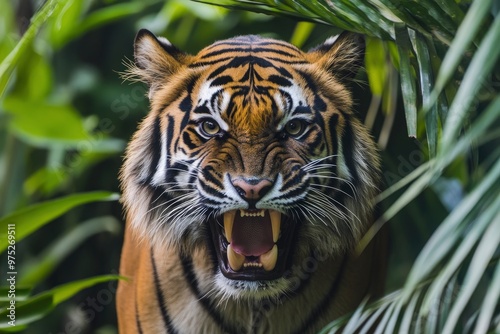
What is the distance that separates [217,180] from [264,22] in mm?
1921

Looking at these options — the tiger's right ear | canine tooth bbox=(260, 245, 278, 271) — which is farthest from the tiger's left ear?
canine tooth bbox=(260, 245, 278, 271)

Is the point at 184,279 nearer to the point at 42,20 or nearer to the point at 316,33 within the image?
the point at 42,20

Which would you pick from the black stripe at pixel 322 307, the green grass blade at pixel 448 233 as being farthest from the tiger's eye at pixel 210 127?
the green grass blade at pixel 448 233

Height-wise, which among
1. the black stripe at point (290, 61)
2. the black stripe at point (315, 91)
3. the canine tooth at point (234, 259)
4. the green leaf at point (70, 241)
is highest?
the black stripe at point (290, 61)

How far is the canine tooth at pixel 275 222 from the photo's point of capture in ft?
6.18

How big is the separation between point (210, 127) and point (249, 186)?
0.62 ft

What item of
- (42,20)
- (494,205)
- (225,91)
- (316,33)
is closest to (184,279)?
(225,91)

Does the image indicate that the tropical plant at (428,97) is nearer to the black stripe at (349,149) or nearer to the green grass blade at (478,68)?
the green grass blade at (478,68)

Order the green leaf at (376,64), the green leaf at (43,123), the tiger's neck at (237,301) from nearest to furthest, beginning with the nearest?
the tiger's neck at (237,301) < the green leaf at (376,64) < the green leaf at (43,123)

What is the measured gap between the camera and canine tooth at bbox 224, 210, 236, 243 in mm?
1892

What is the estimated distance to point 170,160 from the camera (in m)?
1.97

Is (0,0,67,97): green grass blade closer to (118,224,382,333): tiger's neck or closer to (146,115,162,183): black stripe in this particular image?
(146,115,162,183): black stripe

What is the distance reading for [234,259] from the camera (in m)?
1.93

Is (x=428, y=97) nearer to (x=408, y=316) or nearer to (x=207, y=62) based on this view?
(x=408, y=316)
